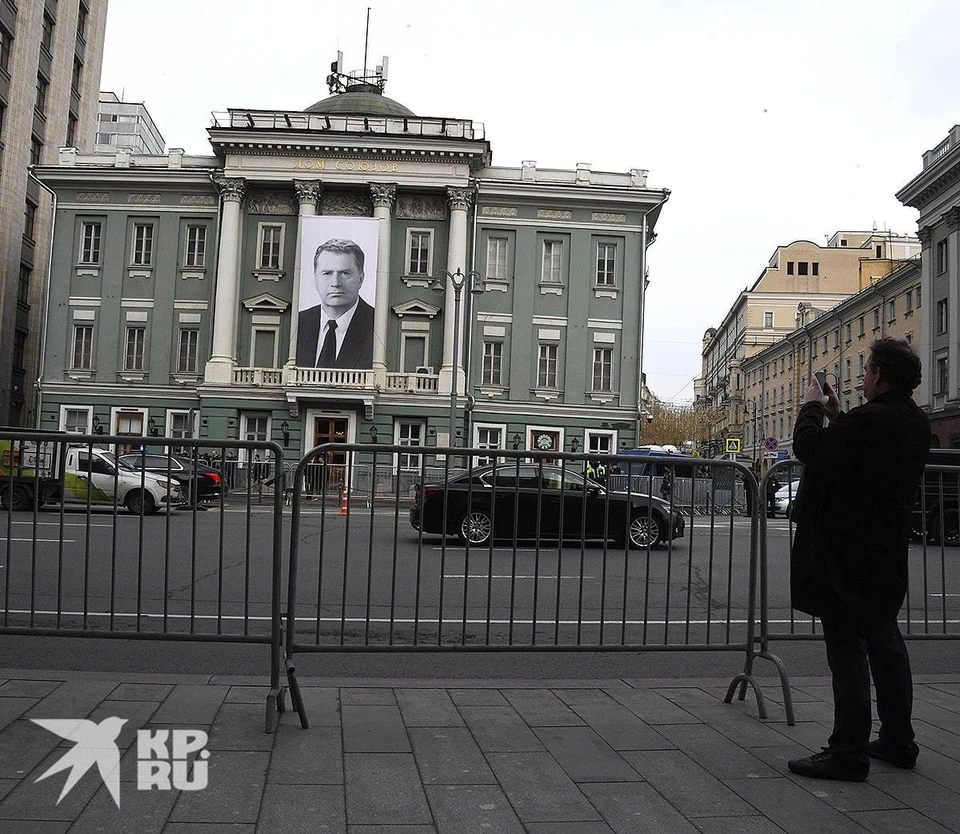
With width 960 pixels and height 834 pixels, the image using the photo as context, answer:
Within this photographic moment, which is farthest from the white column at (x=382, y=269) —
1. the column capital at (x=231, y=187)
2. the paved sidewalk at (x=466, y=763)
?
the paved sidewalk at (x=466, y=763)

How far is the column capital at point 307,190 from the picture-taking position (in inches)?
1615

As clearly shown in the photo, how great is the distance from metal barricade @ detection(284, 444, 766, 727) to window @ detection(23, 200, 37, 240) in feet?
163

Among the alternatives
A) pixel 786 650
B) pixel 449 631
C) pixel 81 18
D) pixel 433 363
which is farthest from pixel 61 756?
pixel 81 18

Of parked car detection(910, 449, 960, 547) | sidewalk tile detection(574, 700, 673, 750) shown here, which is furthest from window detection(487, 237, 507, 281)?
sidewalk tile detection(574, 700, 673, 750)

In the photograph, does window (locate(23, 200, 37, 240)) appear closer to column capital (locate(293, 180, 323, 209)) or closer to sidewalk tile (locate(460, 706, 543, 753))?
column capital (locate(293, 180, 323, 209))

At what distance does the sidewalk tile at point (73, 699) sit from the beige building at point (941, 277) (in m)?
44.4

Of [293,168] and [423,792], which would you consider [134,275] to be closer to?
[293,168]

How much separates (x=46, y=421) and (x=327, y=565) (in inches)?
1632

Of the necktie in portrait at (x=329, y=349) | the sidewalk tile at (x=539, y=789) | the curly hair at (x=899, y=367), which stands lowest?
the sidewalk tile at (x=539, y=789)

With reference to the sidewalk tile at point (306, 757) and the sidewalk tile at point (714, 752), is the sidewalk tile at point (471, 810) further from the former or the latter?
the sidewalk tile at point (714, 752)

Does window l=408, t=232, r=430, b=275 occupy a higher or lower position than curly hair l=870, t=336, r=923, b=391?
higher

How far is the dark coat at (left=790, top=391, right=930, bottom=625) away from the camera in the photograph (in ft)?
13.6

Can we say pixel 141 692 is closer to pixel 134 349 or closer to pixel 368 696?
pixel 368 696

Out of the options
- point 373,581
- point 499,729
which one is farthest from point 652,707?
point 373,581
